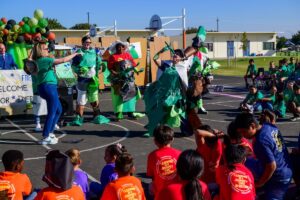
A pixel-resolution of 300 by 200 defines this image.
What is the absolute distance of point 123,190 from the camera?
372cm

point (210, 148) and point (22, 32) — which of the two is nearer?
point (210, 148)

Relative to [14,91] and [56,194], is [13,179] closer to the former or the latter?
[56,194]

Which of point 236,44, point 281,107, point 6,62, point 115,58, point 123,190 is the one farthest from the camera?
point 236,44

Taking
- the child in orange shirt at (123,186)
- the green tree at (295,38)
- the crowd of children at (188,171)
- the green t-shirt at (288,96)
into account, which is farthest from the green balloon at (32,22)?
the green tree at (295,38)

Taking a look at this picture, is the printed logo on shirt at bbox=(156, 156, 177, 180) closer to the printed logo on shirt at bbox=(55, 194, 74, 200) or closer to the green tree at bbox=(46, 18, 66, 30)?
the printed logo on shirt at bbox=(55, 194, 74, 200)

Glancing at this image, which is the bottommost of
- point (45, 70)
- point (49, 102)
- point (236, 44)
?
point (49, 102)

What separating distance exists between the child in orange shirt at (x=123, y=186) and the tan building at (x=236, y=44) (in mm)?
58173

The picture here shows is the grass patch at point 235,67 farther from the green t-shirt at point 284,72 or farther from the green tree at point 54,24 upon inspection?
the green tree at point 54,24

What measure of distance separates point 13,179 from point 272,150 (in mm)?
2700

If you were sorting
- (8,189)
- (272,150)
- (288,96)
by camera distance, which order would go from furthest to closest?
(288,96) → (272,150) → (8,189)

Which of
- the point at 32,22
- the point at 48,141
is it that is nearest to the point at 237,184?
the point at 48,141

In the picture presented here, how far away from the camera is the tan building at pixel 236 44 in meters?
65.0

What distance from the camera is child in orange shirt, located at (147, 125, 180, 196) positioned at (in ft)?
14.6

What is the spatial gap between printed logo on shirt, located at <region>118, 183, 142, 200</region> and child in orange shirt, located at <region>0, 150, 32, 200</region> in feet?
3.67
